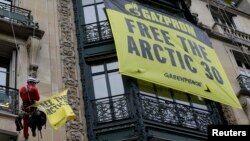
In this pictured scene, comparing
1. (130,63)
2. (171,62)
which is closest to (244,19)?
(171,62)

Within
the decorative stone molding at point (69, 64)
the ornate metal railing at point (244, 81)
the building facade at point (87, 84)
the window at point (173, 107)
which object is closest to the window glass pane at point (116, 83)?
the building facade at point (87, 84)

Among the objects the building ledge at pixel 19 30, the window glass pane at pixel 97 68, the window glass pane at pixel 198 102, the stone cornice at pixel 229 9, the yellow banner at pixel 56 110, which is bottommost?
the yellow banner at pixel 56 110

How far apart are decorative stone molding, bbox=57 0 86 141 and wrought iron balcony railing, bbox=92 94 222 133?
2.19 ft

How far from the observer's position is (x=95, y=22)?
19500mm

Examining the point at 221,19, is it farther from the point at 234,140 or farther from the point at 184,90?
the point at 234,140

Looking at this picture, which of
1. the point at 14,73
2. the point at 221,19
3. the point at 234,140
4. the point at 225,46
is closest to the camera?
the point at 234,140

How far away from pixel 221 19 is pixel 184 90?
32.1 feet

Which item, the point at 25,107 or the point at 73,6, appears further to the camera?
the point at 73,6

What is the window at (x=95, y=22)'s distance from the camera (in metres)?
19.0

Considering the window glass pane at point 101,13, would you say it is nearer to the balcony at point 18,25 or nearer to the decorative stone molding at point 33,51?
the balcony at point 18,25

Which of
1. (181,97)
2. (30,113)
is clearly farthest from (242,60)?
(30,113)

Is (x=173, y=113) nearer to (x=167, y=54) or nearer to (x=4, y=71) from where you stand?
(x=167, y=54)

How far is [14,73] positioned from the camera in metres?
16.5

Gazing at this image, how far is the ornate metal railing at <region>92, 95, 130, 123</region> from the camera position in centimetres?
1631
